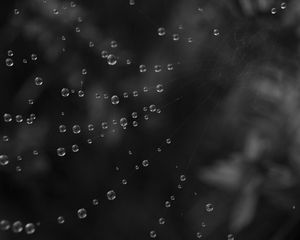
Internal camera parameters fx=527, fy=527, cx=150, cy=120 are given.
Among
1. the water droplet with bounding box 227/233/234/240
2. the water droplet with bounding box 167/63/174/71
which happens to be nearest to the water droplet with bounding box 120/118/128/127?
the water droplet with bounding box 167/63/174/71

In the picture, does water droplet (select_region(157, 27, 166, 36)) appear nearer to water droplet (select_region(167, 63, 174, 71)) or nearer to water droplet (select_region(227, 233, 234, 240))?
water droplet (select_region(167, 63, 174, 71))

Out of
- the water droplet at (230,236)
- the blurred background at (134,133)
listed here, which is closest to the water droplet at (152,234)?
the blurred background at (134,133)

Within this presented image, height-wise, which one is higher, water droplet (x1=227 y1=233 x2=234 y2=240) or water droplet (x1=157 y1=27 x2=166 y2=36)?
water droplet (x1=157 y1=27 x2=166 y2=36)

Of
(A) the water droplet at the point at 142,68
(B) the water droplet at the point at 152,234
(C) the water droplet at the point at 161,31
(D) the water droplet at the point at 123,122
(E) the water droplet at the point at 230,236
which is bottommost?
(B) the water droplet at the point at 152,234

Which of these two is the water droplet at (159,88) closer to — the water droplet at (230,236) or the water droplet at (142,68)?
the water droplet at (142,68)

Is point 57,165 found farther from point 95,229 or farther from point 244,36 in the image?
point 244,36

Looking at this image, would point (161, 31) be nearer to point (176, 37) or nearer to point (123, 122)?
point (176, 37)

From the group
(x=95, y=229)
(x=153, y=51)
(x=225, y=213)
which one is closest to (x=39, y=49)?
(x=153, y=51)

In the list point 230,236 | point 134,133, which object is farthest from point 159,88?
point 230,236

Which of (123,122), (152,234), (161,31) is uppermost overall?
(161,31)
